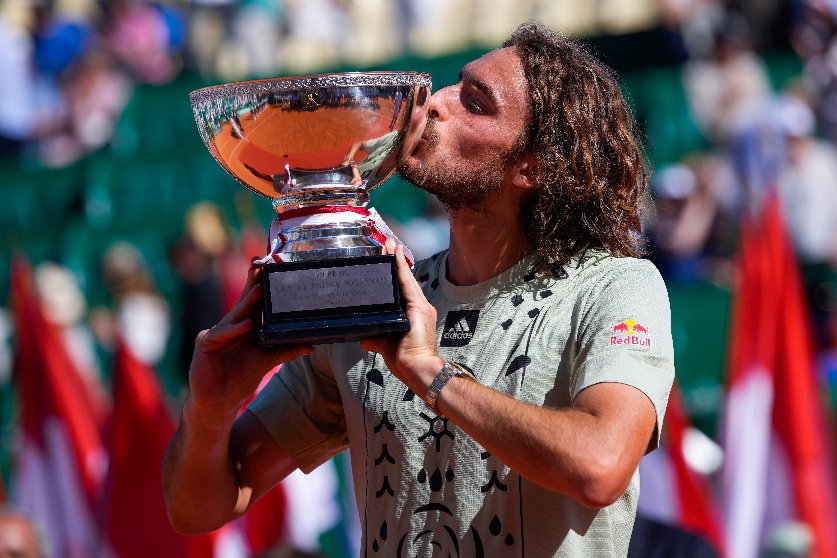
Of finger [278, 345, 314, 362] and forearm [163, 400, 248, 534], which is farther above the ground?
finger [278, 345, 314, 362]

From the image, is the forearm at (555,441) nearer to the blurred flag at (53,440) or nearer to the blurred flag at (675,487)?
the blurred flag at (675,487)

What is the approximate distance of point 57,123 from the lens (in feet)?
33.9

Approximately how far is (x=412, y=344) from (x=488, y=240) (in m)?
0.42

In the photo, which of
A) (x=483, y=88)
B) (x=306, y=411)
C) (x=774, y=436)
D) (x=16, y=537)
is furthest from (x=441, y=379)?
(x=774, y=436)

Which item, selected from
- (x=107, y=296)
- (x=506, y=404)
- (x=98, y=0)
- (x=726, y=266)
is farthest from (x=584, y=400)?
(x=98, y=0)

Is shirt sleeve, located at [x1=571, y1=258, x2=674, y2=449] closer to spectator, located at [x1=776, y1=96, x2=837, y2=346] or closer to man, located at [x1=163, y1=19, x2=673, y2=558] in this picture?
man, located at [x1=163, y1=19, x2=673, y2=558]

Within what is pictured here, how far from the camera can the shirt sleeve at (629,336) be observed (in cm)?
→ 209

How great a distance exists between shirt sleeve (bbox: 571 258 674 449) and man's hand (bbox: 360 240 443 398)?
0.25 meters

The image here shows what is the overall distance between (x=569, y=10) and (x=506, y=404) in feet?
33.2

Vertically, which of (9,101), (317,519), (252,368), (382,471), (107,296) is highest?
(252,368)

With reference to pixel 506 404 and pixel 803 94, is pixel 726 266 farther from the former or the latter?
pixel 506 404

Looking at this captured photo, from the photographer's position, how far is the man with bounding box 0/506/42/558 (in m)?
4.37

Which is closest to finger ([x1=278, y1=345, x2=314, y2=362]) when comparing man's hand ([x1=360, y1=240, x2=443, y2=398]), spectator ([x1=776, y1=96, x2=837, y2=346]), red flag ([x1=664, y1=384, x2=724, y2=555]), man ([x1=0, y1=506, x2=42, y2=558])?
man's hand ([x1=360, y1=240, x2=443, y2=398])

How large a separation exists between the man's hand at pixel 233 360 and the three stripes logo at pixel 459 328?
11.0 inches
